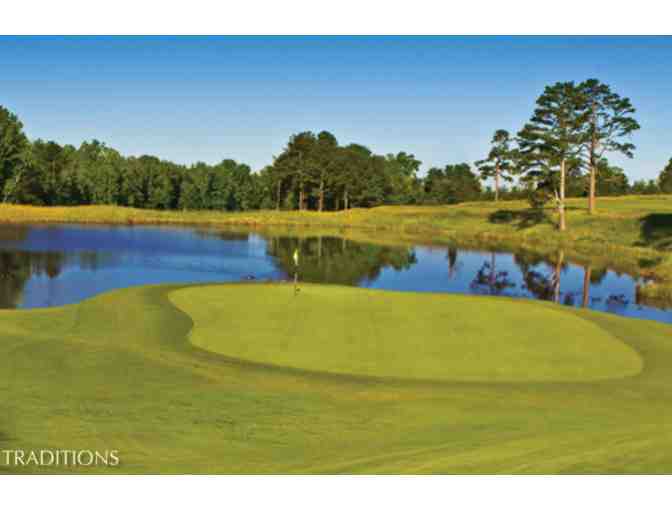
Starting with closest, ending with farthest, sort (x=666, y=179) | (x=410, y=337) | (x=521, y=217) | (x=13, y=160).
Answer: (x=410, y=337), (x=521, y=217), (x=13, y=160), (x=666, y=179)

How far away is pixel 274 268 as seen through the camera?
51281 mm

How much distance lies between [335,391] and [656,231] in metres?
67.3

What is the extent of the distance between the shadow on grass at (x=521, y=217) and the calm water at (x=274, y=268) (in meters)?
21.5

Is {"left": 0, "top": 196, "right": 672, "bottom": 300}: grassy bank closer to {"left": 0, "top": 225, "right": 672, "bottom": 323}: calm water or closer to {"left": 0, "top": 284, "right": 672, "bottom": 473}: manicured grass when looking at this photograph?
{"left": 0, "top": 225, "right": 672, "bottom": 323}: calm water

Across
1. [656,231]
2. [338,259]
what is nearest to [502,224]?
[656,231]

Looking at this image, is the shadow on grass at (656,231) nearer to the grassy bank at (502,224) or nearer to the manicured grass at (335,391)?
the grassy bank at (502,224)

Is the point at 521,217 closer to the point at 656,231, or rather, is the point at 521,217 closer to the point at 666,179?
the point at 656,231

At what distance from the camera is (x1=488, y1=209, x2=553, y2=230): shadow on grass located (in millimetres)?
89375

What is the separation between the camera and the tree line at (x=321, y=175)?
7856 centimetres

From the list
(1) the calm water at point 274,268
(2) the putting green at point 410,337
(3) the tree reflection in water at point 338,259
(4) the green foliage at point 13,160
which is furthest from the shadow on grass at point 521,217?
(4) the green foliage at point 13,160

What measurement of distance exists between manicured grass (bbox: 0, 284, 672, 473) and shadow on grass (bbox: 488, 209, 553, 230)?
67437 mm

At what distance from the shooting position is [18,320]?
21.6 meters

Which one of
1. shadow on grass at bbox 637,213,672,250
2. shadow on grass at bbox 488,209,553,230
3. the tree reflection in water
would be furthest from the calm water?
Answer: shadow on grass at bbox 488,209,553,230
